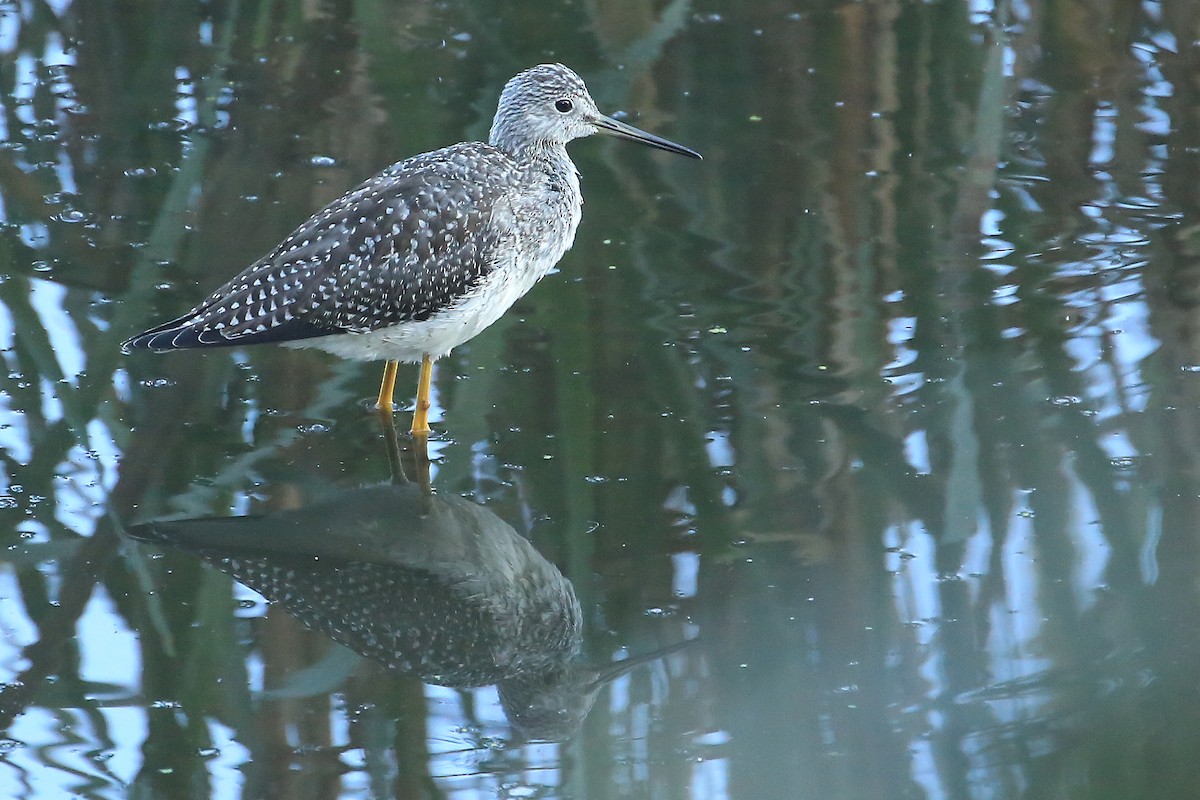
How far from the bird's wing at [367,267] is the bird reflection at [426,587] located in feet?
2.18

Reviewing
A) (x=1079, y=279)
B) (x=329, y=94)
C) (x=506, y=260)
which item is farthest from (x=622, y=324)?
(x=329, y=94)

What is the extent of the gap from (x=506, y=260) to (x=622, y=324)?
0.89 m

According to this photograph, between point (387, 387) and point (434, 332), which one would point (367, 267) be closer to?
point (434, 332)

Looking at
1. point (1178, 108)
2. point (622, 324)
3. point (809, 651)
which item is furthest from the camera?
point (1178, 108)

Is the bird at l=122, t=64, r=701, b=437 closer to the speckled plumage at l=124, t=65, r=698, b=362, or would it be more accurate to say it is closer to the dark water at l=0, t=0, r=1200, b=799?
the speckled plumage at l=124, t=65, r=698, b=362

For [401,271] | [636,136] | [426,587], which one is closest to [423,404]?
[401,271]

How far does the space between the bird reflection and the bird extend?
60 cm

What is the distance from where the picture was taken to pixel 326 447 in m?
6.05

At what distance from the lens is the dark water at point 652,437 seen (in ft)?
14.9

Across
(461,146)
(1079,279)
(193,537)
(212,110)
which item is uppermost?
(212,110)

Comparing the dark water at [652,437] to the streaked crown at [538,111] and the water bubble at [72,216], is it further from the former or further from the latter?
the streaked crown at [538,111]

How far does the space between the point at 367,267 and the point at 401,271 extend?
0.13m

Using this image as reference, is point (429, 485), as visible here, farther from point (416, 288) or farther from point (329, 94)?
point (329, 94)

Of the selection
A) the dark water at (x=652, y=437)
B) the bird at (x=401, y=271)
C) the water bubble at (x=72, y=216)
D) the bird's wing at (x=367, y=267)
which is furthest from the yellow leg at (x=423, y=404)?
the water bubble at (x=72, y=216)
